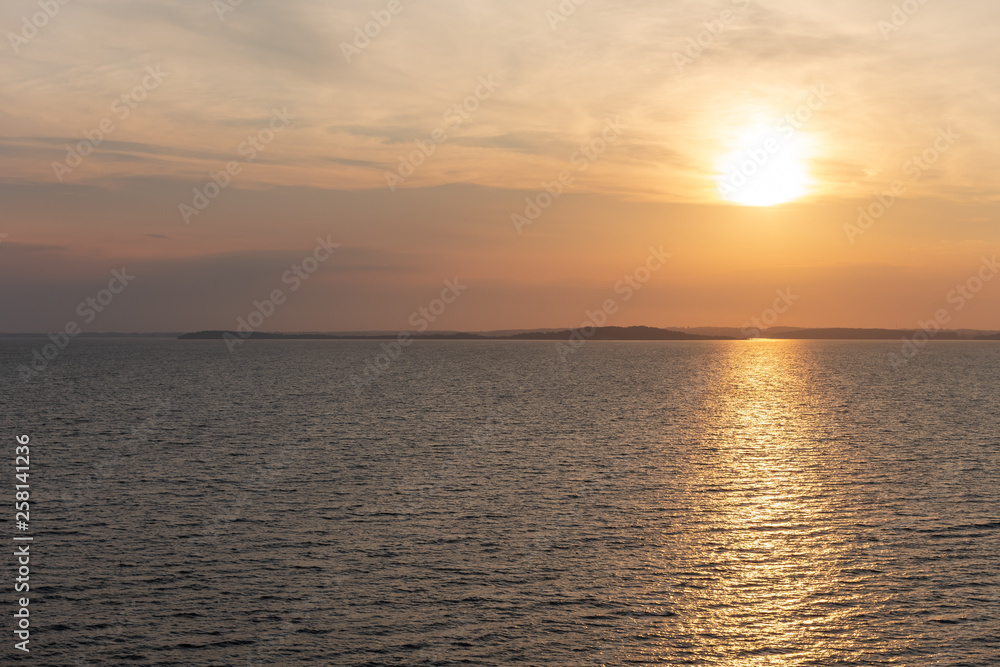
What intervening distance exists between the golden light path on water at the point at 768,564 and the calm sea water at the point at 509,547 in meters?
0.18

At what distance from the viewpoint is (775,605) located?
1571 inches

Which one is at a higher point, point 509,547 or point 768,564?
point 509,547

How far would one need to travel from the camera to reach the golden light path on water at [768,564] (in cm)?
3597

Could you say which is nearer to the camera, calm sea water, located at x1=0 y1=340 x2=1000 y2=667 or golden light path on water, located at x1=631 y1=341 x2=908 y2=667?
calm sea water, located at x1=0 y1=340 x2=1000 y2=667

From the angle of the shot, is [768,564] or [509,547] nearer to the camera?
[768,564]

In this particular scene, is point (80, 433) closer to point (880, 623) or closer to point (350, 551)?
point (350, 551)

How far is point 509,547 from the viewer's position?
158 feet

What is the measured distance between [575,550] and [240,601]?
19.2 metres

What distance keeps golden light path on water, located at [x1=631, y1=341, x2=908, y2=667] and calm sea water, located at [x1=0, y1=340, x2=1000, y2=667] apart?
0.18 m

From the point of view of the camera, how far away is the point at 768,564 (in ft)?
151

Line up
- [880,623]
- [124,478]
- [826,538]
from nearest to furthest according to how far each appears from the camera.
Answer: [880,623] < [826,538] < [124,478]

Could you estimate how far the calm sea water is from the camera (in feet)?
116

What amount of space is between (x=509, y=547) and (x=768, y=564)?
14.9 metres

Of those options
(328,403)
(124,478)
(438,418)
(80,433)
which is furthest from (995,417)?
(80,433)
